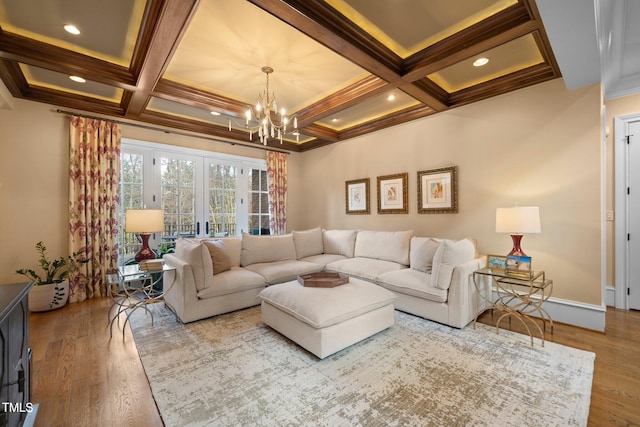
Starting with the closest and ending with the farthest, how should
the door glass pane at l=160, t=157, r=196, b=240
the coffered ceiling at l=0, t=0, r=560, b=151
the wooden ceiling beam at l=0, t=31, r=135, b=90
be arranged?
the coffered ceiling at l=0, t=0, r=560, b=151, the wooden ceiling beam at l=0, t=31, r=135, b=90, the door glass pane at l=160, t=157, r=196, b=240

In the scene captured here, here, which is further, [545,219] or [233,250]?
[233,250]

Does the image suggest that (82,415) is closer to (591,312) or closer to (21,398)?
(21,398)

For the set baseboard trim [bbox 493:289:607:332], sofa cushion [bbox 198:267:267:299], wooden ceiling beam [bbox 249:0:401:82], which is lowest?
baseboard trim [bbox 493:289:607:332]

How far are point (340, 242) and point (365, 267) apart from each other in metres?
1.07

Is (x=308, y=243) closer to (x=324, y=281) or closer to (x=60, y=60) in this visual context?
(x=324, y=281)

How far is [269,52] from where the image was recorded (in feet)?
8.78

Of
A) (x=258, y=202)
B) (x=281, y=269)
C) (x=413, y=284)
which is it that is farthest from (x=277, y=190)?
(x=413, y=284)

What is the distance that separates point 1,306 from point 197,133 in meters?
4.22

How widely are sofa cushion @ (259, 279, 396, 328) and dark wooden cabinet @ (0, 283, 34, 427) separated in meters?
1.62

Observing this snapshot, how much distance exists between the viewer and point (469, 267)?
287 cm

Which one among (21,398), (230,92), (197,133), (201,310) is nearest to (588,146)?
(230,92)

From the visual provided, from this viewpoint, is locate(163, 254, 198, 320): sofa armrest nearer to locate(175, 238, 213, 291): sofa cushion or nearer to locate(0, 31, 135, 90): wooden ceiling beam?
locate(175, 238, 213, 291): sofa cushion

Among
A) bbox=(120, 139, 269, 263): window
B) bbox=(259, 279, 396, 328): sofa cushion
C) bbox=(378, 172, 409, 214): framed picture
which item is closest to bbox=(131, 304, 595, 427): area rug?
bbox=(259, 279, 396, 328): sofa cushion

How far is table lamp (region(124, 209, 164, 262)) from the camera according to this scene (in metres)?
3.16
